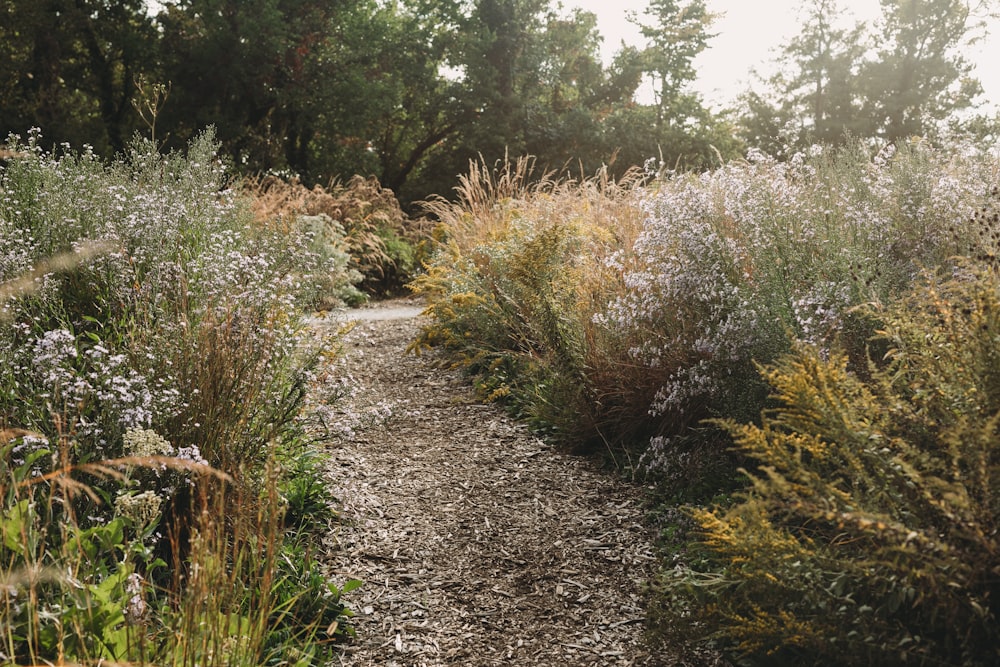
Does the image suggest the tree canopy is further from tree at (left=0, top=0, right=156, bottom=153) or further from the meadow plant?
the meadow plant

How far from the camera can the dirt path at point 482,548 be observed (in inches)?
104

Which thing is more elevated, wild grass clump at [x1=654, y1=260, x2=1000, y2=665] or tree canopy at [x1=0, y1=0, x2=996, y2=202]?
tree canopy at [x1=0, y1=0, x2=996, y2=202]

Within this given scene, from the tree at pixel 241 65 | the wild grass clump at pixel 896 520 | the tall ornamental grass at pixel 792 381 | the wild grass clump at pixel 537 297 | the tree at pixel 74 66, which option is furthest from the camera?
the tree at pixel 241 65

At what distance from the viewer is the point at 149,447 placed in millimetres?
2029

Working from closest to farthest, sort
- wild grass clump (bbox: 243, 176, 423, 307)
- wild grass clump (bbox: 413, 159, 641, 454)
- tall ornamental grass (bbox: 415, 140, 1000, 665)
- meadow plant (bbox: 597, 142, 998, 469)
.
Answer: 1. tall ornamental grass (bbox: 415, 140, 1000, 665)
2. meadow plant (bbox: 597, 142, 998, 469)
3. wild grass clump (bbox: 413, 159, 641, 454)
4. wild grass clump (bbox: 243, 176, 423, 307)

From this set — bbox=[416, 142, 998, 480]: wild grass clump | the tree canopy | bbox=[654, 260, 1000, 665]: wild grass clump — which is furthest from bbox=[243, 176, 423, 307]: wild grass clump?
bbox=[654, 260, 1000, 665]: wild grass clump

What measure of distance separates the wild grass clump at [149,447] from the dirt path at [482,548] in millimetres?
285

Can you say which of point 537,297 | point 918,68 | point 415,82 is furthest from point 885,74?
point 537,297

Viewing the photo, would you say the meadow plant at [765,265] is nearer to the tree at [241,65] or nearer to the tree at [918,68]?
the tree at [241,65]

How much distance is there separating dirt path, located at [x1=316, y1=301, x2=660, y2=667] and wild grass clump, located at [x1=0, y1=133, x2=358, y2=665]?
29 centimetres

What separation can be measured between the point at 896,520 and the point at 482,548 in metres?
1.89

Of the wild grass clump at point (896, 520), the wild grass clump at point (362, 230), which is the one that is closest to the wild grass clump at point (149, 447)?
the wild grass clump at point (896, 520)

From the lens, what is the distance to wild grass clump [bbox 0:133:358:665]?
1.84m

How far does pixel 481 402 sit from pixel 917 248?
9.49 ft
